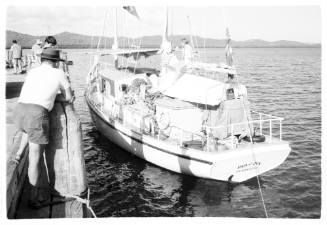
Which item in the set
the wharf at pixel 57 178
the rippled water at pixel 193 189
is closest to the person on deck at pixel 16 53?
the rippled water at pixel 193 189

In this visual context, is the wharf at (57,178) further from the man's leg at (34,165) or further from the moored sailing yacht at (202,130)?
the moored sailing yacht at (202,130)

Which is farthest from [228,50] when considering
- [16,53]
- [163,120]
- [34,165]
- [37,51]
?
[16,53]

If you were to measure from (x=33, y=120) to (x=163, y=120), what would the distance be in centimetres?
945

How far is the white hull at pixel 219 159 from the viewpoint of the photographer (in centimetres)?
1220

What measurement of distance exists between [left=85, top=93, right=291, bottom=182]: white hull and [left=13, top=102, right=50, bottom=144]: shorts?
8403mm

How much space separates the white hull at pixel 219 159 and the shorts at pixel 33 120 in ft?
27.6

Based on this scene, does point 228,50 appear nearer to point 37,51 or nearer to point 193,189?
point 193,189

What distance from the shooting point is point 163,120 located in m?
13.8

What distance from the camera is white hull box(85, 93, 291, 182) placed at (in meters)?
12.2

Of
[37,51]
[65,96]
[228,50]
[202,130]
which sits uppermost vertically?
[37,51]

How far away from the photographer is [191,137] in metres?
13.7

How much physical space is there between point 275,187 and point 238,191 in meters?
1.67

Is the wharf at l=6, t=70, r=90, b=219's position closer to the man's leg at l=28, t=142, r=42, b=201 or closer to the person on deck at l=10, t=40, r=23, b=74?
the man's leg at l=28, t=142, r=42, b=201
